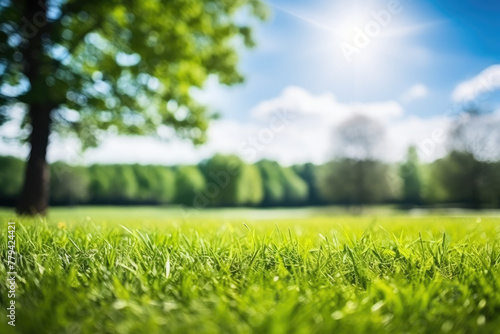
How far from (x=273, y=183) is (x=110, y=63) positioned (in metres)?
48.7

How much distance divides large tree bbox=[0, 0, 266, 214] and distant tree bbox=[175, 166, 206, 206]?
1458 inches

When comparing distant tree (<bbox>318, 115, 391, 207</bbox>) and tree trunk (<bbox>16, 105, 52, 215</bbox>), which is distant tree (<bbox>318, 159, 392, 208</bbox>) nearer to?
distant tree (<bbox>318, 115, 391, 207</bbox>)

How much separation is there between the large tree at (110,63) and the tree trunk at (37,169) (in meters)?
0.02

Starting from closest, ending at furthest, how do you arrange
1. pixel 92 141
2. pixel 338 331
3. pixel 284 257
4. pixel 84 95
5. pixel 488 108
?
pixel 338 331 < pixel 284 257 < pixel 84 95 < pixel 92 141 < pixel 488 108

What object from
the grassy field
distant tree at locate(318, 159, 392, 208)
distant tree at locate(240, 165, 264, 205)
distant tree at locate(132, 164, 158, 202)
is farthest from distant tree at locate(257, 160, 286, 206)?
the grassy field

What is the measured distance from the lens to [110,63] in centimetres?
943

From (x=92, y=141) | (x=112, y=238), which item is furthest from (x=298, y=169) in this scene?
(x=112, y=238)

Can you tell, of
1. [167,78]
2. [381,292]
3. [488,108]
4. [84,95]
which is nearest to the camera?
[381,292]

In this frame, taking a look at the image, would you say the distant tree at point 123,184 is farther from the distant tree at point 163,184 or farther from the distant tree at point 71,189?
the distant tree at point 71,189

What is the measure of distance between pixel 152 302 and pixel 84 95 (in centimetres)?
947

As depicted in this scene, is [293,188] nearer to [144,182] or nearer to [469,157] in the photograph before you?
[144,182]

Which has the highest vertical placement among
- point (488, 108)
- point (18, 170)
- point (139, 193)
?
point (488, 108)

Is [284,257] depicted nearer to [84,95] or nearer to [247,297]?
[247,297]

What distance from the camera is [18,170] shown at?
136 feet
